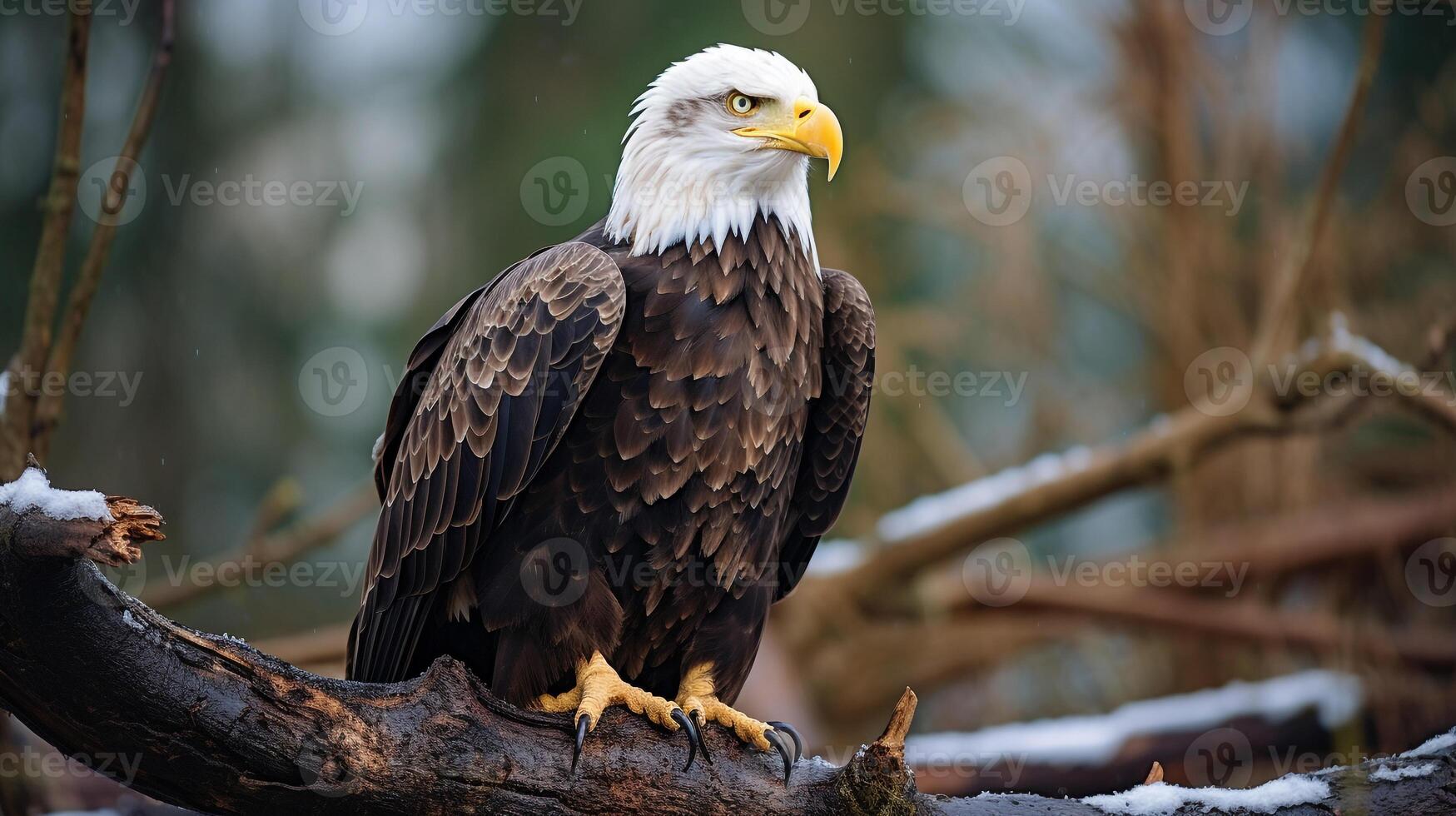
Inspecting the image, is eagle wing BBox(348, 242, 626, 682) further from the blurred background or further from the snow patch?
the snow patch

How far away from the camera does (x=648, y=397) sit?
3.13 metres

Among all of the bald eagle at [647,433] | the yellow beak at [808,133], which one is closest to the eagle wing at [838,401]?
the bald eagle at [647,433]

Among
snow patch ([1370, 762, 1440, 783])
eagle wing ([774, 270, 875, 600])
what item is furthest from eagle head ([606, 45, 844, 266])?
snow patch ([1370, 762, 1440, 783])

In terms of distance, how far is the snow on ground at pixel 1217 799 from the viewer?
9.21 ft

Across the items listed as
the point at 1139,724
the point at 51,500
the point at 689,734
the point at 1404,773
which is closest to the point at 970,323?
the point at 1139,724

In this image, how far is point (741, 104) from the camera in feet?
11.4

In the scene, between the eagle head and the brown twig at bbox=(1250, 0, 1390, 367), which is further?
the brown twig at bbox=(1250, 0, 1390, 367)

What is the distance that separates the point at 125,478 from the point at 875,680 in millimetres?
5566

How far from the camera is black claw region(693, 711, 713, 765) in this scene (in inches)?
111

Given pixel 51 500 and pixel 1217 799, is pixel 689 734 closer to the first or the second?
pixel 1217 799

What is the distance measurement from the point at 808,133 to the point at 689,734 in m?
1.74

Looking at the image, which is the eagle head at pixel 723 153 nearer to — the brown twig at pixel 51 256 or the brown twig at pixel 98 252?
the brown twig at pixel 98 252

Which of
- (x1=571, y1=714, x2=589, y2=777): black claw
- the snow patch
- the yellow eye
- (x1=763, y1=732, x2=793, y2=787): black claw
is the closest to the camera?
(x1=571, y1=714, x2=589, y2=777): black claw

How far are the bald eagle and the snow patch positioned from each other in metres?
1.52
